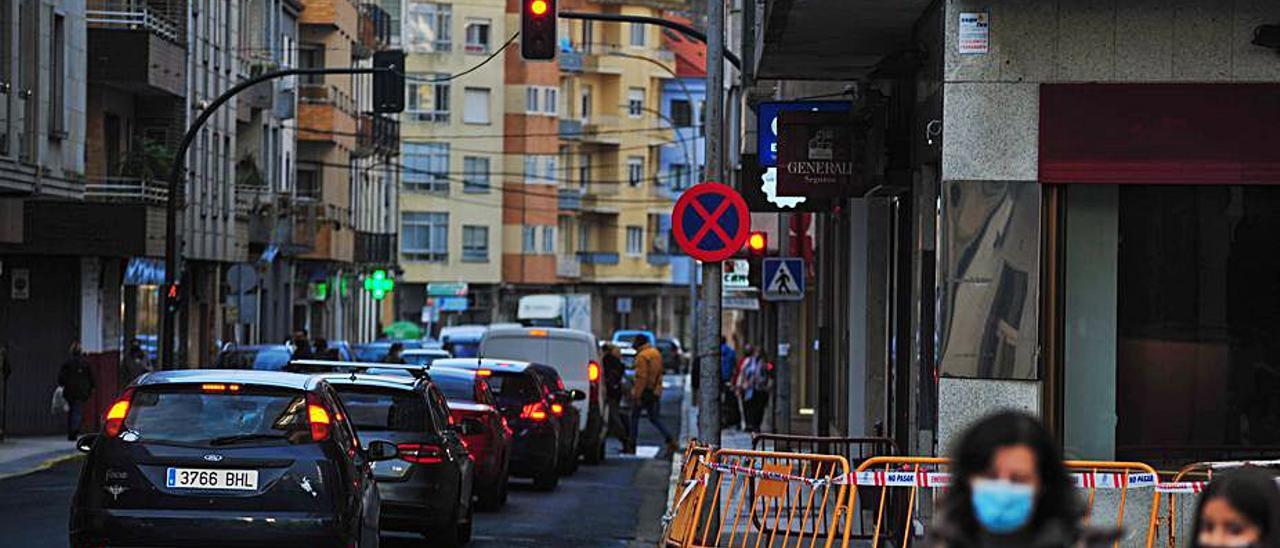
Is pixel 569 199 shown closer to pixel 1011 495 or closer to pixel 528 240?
pixel 528 240

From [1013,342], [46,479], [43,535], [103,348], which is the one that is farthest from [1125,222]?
[103,348]

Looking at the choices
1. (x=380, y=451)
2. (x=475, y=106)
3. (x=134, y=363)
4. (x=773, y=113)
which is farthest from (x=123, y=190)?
(x=475, y=106)

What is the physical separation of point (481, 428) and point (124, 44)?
2014 cm

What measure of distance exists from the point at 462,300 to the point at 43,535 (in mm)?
74671

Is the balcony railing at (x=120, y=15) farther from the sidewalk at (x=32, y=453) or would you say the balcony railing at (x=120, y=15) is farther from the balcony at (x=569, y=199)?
the balcony at (x=569, y=199)

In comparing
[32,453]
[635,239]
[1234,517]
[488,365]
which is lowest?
[32,453]

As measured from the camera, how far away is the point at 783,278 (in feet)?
97.0

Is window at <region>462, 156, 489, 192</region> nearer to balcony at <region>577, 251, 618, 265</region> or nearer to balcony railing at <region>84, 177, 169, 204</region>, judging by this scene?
balcony at <region>577, 251, 618, 265</region>

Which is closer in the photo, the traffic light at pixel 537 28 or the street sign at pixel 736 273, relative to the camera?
the traffic light at pixel 537 28

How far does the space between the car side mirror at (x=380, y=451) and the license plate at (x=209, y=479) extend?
1550 millimetres

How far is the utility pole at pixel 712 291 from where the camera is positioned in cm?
1762

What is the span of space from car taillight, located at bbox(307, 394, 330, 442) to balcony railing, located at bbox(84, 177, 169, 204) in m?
27.4

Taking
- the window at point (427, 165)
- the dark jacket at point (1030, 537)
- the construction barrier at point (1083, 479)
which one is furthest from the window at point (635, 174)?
the dark jacket at point (1030, 537)

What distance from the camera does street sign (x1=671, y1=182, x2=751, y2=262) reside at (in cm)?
1720
